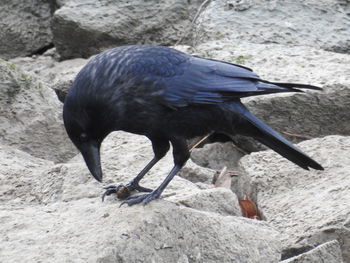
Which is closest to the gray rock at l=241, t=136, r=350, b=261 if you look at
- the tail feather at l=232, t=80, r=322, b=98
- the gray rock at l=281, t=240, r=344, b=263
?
the gray rock at l=281, t=240, r=344, b=263

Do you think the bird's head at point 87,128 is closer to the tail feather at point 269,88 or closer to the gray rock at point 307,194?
the tail feather at point 269,88

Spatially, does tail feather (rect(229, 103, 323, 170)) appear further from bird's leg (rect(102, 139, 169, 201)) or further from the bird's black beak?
the bird's black beak

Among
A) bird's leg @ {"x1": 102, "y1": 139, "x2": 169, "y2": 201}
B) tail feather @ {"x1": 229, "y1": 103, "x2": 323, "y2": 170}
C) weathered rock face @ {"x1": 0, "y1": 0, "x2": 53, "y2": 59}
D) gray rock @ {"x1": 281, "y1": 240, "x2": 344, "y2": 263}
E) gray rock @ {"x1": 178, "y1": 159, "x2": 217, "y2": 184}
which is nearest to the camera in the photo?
gray rock @ {"x1": 281, "y1": 240, "x2": 344, "y2": 263}

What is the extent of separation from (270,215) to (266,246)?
620 millimetres

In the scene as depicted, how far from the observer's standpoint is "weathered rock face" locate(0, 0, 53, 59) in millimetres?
8219

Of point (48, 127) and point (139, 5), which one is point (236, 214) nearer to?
point (48, 127)

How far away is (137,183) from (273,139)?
0.81 m

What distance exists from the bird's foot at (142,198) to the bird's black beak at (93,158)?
0.80 feet

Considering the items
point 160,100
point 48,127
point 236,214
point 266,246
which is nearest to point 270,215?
point 236,214

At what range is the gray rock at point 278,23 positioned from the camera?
24.6 ft

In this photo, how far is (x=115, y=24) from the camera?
25.5 ft

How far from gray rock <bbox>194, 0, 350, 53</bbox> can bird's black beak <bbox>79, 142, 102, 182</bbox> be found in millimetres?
2669

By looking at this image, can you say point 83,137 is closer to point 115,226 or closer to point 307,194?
point 115,226

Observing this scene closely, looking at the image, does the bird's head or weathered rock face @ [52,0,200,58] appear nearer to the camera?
the bird's head
